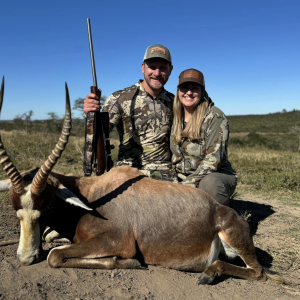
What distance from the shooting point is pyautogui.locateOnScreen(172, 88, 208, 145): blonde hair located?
5.23 m

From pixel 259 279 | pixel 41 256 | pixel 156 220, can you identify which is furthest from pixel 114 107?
pixel 259 279

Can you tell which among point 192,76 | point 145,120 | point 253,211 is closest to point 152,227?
point 192,76

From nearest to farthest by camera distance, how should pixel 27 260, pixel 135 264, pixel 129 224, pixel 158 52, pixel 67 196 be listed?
pixel 27 260 → pixel 67 196 → pixel 135 264 → pixel 129 224 → pixel 158 52

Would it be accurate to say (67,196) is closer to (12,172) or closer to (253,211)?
(12,172)

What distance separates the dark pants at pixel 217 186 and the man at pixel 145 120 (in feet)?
4.24

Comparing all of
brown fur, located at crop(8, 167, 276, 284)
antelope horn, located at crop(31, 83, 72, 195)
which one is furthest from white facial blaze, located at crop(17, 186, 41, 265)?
brown fur, located at crop(8, 167, 276, 284)

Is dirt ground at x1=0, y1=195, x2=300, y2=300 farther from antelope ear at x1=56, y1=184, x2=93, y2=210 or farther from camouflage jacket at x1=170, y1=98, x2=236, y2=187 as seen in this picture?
camouflage jacket at x1=170, y1=98, x2=236, y2=187

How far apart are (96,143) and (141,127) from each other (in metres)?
1.11

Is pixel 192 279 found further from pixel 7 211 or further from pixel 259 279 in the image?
pixel 7 211

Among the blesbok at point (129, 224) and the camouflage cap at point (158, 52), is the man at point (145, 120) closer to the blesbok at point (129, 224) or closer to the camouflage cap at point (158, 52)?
the camouflage cap at point (158, 52)

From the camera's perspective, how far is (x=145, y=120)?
6.14 metres

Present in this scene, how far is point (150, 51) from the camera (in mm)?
5977

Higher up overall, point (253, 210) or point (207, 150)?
point (207, 150)

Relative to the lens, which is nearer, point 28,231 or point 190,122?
point 28,231
